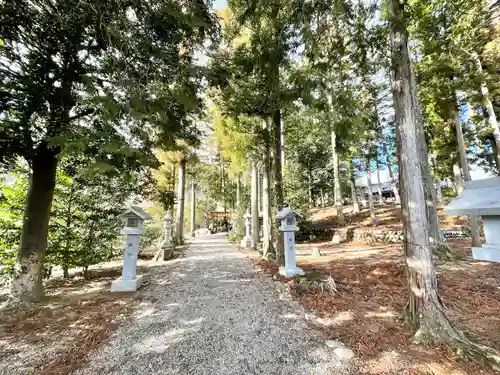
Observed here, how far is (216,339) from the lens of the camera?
2936 millimetres

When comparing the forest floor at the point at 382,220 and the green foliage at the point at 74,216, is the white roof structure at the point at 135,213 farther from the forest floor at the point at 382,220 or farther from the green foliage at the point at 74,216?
the forest floor at the point at 382,220

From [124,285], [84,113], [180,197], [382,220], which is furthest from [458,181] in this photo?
[84,113]

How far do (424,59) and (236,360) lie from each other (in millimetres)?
10186

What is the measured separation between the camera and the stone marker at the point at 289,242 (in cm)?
548

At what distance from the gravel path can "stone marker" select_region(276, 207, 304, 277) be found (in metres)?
0.83

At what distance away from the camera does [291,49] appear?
4.83m

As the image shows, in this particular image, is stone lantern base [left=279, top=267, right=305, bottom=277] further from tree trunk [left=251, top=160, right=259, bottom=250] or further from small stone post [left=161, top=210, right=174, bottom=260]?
small stone post [left=161, top=210, right=174, bottom=260]

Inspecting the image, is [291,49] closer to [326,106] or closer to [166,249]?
[326,106]

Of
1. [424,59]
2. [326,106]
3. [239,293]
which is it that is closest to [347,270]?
[239,293]

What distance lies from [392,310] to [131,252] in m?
5.00

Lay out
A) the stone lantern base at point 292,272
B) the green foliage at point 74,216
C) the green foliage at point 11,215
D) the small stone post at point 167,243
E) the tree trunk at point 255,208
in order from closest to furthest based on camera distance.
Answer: the green foliage at point 11,215, the green foliage at point 74,216, the stone lantern base at point 292,272, the small stone post at point 167,243, the tree trunk at point 255,208

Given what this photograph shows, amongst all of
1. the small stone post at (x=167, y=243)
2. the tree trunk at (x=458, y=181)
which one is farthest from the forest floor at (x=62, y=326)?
the tree trunk at (x=458, y=181)

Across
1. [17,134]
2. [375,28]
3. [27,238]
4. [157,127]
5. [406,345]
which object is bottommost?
[406,345]

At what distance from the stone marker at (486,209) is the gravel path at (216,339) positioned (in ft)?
5.63
